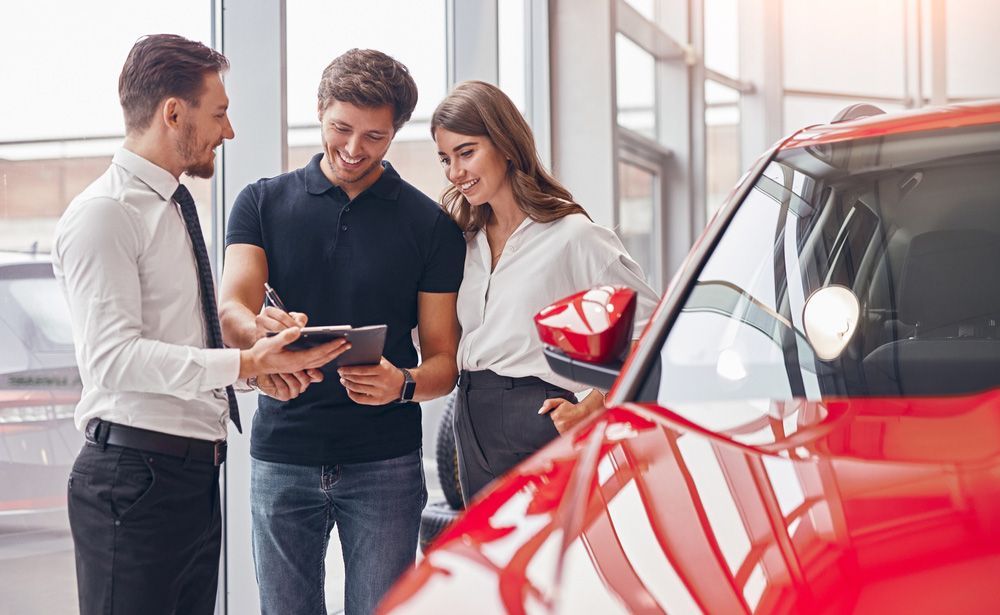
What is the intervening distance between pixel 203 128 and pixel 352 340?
1.61 feet

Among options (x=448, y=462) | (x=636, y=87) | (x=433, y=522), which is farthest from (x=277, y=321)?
(x=636, y=87)

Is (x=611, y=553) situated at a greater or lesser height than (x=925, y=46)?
lesser

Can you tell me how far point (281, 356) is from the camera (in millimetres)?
1850

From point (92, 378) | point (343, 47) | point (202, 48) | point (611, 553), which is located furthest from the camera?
point (343, 47)

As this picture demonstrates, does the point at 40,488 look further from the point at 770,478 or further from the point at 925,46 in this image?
the point at 925,46

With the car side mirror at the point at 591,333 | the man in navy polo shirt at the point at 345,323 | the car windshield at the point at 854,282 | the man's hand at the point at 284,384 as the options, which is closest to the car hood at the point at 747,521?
the car windshield at the point at 854,282

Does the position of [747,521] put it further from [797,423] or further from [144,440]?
[144,440]

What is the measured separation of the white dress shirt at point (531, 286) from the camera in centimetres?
208

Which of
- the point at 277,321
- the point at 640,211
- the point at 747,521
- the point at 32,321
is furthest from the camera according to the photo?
the point at 640,211

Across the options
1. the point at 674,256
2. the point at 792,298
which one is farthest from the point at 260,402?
the point at 674,256

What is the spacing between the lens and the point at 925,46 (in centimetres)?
1023

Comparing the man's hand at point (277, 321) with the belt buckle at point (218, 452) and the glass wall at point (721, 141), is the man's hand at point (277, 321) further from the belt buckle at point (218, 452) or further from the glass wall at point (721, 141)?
the glass wall at point (721, 141)

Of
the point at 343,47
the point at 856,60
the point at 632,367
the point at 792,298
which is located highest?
the point at 856,60

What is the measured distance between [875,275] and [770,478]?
640mm
